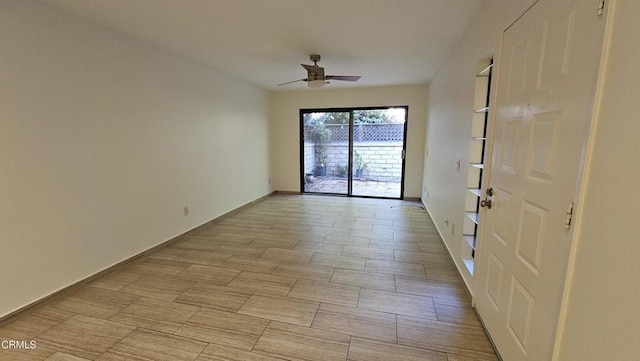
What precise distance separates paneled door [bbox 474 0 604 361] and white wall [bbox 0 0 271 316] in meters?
3.34

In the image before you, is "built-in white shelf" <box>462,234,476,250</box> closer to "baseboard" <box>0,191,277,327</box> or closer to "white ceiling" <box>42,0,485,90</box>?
"white ceiling" <box>42,0,485,90</box>

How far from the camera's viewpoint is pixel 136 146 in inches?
113

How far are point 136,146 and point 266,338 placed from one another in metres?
2.45

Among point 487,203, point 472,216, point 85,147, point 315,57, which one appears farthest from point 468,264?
point 85,147

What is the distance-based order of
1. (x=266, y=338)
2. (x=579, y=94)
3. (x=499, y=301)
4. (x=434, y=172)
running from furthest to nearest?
(x=434, y=172), (x=266, y=338), (x=499, y=301), (x=579, y=94)

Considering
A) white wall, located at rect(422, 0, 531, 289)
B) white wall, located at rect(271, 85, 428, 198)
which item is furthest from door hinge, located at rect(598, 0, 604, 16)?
white wall, located at rect(271, 85, 428, 198)

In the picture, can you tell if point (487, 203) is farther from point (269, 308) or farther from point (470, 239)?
point (269, 308)

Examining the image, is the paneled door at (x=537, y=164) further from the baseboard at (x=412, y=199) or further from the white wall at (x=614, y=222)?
the baseboard at (x=412, y=199)

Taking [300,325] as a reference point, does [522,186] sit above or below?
above

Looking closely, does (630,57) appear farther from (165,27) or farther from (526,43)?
(165,27)

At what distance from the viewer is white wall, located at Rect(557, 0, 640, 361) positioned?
2.53ft

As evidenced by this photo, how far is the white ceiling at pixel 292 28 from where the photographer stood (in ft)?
6.96

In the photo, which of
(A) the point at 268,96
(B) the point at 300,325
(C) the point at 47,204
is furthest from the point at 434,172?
(C) the point at 47,204

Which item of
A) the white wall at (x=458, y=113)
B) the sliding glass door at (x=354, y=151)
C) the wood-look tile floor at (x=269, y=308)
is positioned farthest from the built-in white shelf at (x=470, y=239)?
the sliding glass door at (x=354, y=151)
